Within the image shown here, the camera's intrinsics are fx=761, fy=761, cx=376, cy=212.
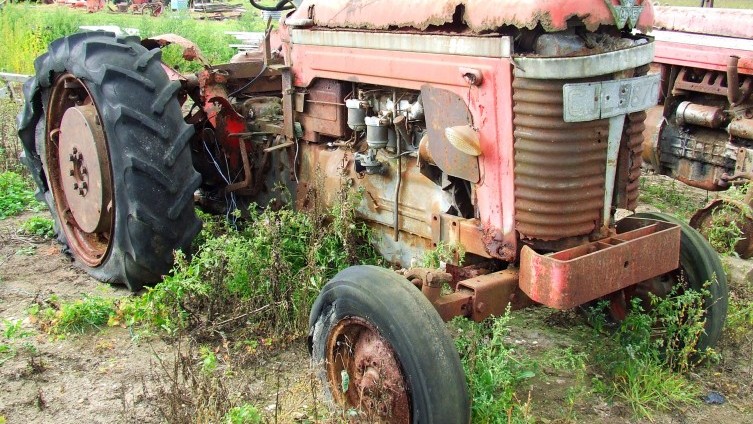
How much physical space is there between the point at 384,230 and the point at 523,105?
142 centimetres

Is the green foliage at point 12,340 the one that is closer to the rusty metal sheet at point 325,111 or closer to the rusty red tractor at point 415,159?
the rusty red tractor at point 415,159

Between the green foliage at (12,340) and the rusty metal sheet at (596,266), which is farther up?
the rusty metal sheet at (596,266)

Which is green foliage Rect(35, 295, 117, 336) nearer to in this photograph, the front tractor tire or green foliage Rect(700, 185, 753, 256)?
the front tractor tire

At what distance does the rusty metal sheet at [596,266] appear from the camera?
304 cm

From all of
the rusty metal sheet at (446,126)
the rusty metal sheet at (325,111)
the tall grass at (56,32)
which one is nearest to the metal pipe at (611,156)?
the rusty metal sheet at (446,126)

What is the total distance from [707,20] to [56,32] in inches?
511

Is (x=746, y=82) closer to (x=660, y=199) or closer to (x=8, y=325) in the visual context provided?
(x=660, y=199)

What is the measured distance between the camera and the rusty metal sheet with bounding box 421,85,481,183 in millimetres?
3373

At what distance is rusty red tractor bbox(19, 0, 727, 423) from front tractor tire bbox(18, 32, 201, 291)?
12mm

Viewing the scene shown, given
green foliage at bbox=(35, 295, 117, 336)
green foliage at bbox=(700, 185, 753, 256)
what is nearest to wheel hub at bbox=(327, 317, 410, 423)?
green foliage at bbox=(35, 295, 117, 336)

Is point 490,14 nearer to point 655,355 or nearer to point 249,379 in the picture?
point 655,355

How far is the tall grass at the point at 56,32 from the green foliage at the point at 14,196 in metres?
3.86

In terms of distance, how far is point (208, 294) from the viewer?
4180 mm

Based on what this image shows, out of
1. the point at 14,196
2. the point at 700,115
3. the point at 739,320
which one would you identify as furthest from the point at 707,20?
the point at 14,196
